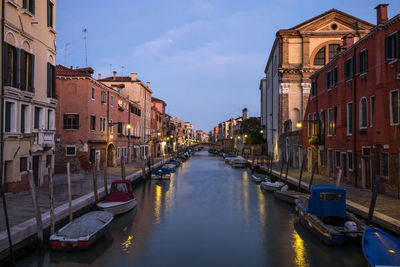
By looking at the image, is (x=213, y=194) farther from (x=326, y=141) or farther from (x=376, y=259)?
(x=376, y=259)

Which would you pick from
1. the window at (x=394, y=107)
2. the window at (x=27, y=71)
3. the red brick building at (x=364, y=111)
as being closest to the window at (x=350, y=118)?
the red brick building at (x=364, y=111)

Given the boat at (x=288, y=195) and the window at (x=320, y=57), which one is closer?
the boat at (x=288, y=195)

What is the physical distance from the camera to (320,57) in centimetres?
4494

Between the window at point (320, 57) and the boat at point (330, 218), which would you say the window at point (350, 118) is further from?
the window at point (320, 57)

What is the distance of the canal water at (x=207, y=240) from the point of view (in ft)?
37.1

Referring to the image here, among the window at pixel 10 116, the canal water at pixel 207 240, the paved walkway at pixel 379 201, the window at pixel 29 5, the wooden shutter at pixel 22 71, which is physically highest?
the window at pixel 29 5

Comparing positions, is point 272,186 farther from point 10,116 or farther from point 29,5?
point 29,5

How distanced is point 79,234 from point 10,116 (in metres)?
8.18

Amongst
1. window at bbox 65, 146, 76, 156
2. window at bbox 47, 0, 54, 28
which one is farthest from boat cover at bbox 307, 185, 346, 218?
window at bbox 65, 146, 76, 156

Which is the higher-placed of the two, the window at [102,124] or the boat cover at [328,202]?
the window at [102,124]

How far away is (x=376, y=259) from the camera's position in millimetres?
9344

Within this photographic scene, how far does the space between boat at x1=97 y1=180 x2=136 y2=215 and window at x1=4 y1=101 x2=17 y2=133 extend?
565 cm

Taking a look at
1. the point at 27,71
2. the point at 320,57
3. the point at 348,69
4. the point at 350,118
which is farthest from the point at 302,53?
the point at 27,71

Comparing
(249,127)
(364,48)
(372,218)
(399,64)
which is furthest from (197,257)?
(249,127)
